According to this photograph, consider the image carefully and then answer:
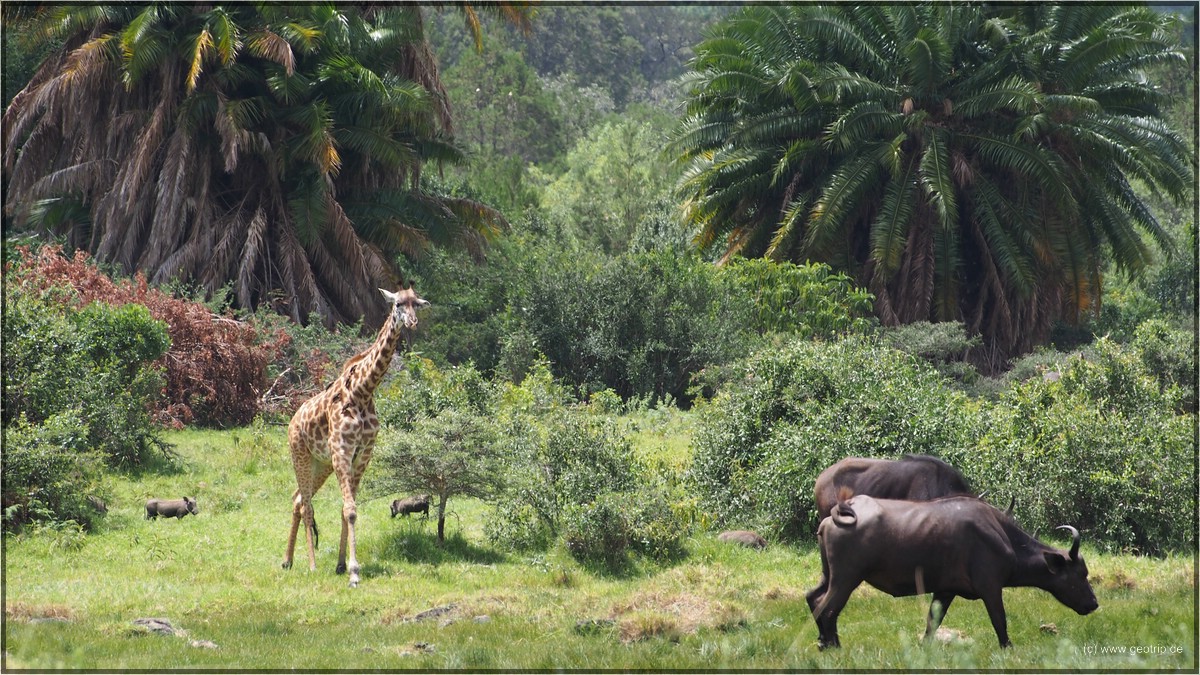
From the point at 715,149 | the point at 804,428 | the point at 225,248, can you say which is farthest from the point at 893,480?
the point at 715,149

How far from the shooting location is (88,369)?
19391 mm

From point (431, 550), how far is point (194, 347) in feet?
36.8

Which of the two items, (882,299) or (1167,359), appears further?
(882,299)

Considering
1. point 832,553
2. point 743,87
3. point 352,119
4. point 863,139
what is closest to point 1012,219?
point 863,139

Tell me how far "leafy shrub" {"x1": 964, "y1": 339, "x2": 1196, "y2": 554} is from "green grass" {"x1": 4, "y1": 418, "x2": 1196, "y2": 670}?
56 cm

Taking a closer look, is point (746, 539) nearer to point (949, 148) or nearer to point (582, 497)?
point (582, 497)

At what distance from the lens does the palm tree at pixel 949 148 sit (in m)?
32.4

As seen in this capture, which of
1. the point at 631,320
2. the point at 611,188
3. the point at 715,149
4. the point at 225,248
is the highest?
the point at 611,188

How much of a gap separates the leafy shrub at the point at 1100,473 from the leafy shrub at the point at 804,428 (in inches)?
24.6

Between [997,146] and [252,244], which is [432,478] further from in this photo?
[997,146]

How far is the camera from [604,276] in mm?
31797

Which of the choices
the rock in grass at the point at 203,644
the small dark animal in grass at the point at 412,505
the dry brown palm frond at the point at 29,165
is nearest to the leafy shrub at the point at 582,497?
the small dark animal in grass at the point at 412,505

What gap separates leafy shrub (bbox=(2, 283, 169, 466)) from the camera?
699 inches

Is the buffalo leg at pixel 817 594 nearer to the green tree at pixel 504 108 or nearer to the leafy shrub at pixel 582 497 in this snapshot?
the leafy shrub at pixel 582 497
